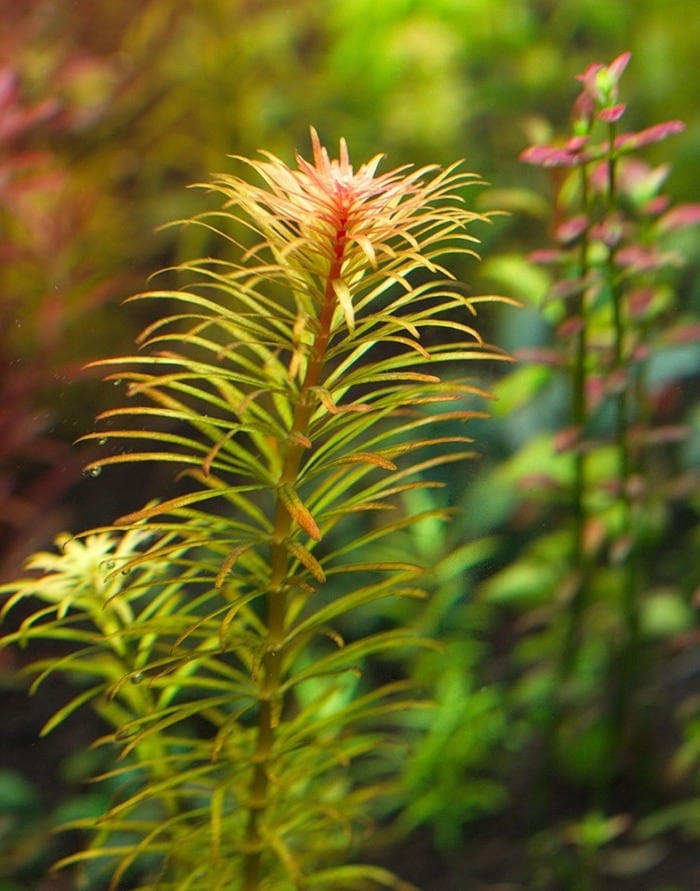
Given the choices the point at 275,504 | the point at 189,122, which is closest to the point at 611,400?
the point at 275,504

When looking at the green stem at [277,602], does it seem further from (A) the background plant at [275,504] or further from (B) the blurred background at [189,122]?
(B) the blurred background at [189,122]

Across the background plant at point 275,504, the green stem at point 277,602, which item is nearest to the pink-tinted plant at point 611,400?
the background plant at point 275,504

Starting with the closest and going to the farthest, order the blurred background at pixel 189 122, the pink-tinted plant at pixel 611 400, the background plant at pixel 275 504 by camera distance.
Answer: the background plant at pixel 275 504 < the pink-tinted plant at pixel 611 400 < the blurred background at pixel 189 122

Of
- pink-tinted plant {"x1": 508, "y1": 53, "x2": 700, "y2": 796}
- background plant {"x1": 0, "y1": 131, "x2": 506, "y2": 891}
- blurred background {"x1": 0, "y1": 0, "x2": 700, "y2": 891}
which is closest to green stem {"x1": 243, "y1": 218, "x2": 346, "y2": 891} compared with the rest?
background plant {"x1": 0, "y1": 131, "x2": 506, "y2": 891}

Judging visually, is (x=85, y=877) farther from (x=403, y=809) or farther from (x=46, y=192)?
(x=46, y=192)

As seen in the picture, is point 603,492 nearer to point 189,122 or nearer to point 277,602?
point 277,602

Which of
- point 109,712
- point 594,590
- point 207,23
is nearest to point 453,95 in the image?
point 207,23
